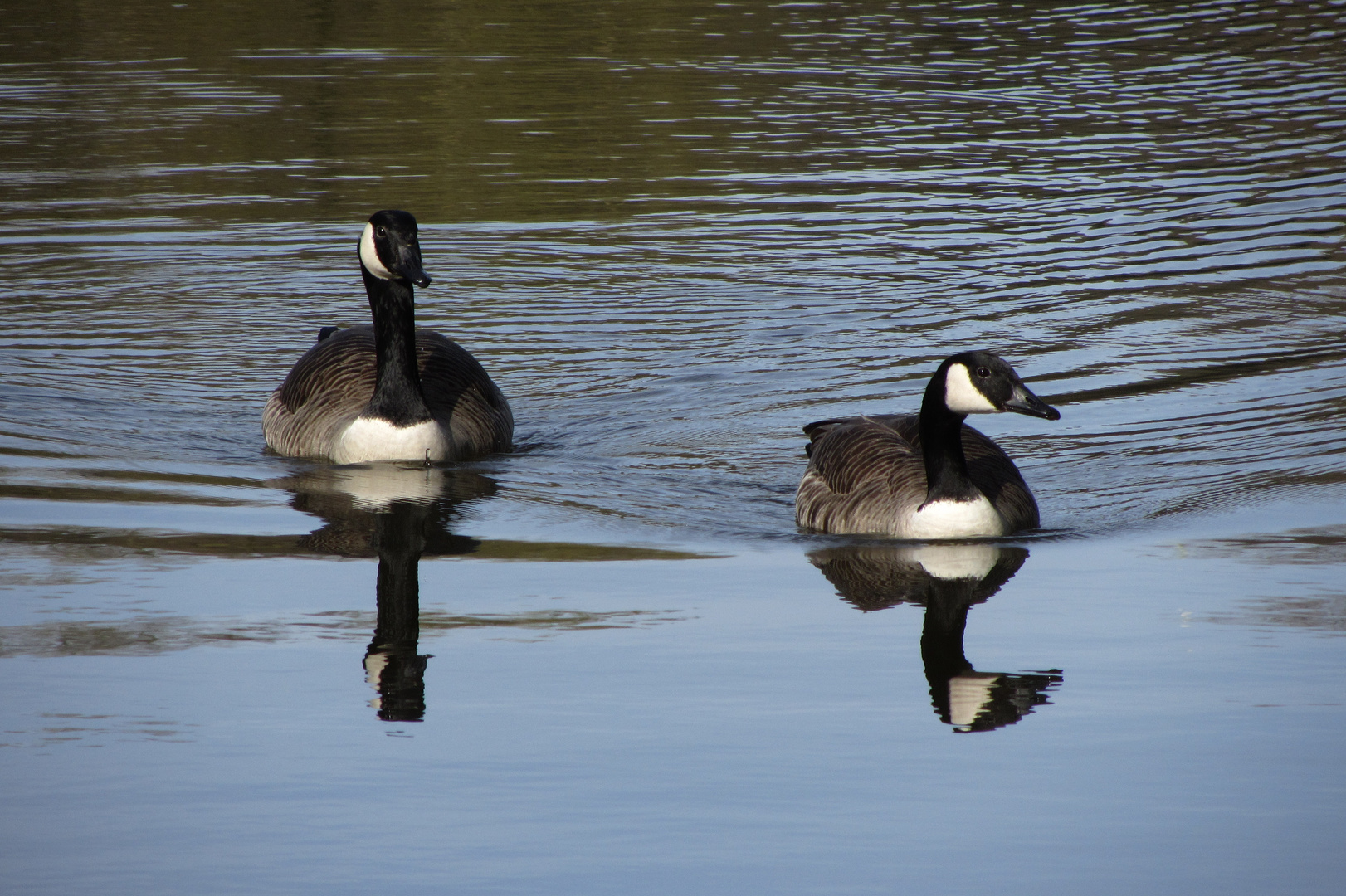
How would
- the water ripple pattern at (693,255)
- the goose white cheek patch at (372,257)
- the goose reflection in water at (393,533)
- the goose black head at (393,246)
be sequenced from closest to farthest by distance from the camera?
the goose reflection in water at (393,533) → the goose black head at (393,246) → the goose white cheek patch at (372,257) → the water ripple pattern at (693,255)

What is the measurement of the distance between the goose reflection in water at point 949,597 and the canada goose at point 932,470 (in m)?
0.17

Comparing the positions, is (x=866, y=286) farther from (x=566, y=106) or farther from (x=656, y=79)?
(x=656, y=79)

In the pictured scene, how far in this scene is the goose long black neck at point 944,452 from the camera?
8883mm

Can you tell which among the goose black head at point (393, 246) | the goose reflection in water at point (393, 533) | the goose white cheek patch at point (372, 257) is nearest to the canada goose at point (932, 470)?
the goose reflection in water at point (393, 533)

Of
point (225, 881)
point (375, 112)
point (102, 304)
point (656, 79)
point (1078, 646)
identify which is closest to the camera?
point (225, 881)

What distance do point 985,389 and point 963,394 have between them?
4.3 inches

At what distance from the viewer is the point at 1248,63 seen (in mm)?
29875

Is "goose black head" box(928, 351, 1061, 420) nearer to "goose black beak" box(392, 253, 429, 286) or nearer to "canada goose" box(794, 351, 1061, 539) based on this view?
"canada goose" box(794, 351, 1061, 539)

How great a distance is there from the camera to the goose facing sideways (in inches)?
428

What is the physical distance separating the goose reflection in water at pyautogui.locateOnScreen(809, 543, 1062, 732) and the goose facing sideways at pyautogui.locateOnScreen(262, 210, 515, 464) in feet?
9.73

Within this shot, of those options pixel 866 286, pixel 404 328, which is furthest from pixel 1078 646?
pixel 866 286

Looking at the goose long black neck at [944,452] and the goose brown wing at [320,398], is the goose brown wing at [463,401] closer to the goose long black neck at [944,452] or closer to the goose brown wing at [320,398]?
the goose brown wing at [320,398]

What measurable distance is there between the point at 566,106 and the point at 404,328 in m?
15.4

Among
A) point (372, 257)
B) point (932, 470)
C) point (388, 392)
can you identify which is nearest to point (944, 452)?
point (932, 470)
